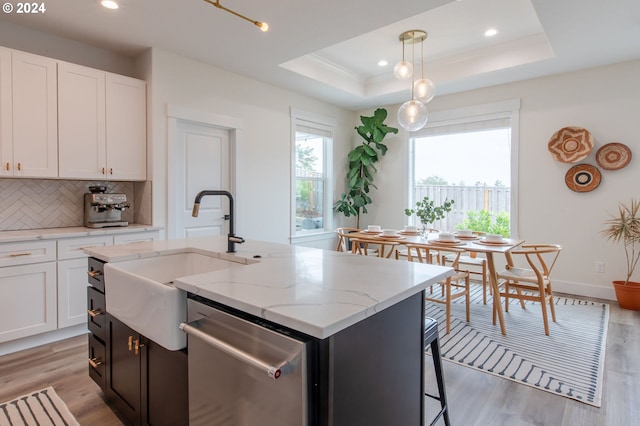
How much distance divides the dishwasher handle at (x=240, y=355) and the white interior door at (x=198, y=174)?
2.77 meters

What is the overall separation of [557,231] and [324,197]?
128 inches

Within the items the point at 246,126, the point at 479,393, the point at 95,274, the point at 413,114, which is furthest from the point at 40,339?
the point at 413,114

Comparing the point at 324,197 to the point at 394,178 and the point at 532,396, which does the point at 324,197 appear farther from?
the point at 532,396

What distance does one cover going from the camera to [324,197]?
5.81 m

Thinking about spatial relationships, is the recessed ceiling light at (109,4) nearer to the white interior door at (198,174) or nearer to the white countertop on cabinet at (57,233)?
the white interior door at (198,174)

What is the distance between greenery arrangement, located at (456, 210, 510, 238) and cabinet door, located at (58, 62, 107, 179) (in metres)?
4.59

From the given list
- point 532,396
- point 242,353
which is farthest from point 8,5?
point 532,396

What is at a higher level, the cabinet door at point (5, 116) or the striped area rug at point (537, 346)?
the cabinet door at point (5, 116)

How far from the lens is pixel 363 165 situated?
589 cm

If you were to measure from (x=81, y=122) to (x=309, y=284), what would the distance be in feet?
10.0

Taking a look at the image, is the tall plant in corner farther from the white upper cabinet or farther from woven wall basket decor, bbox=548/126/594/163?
the white upper cabinet

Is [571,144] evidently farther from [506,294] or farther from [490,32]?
[506,294]

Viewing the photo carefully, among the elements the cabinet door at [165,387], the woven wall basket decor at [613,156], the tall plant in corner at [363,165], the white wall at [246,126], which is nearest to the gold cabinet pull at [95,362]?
the cabinet door at [165,387]

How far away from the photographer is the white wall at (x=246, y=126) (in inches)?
142
